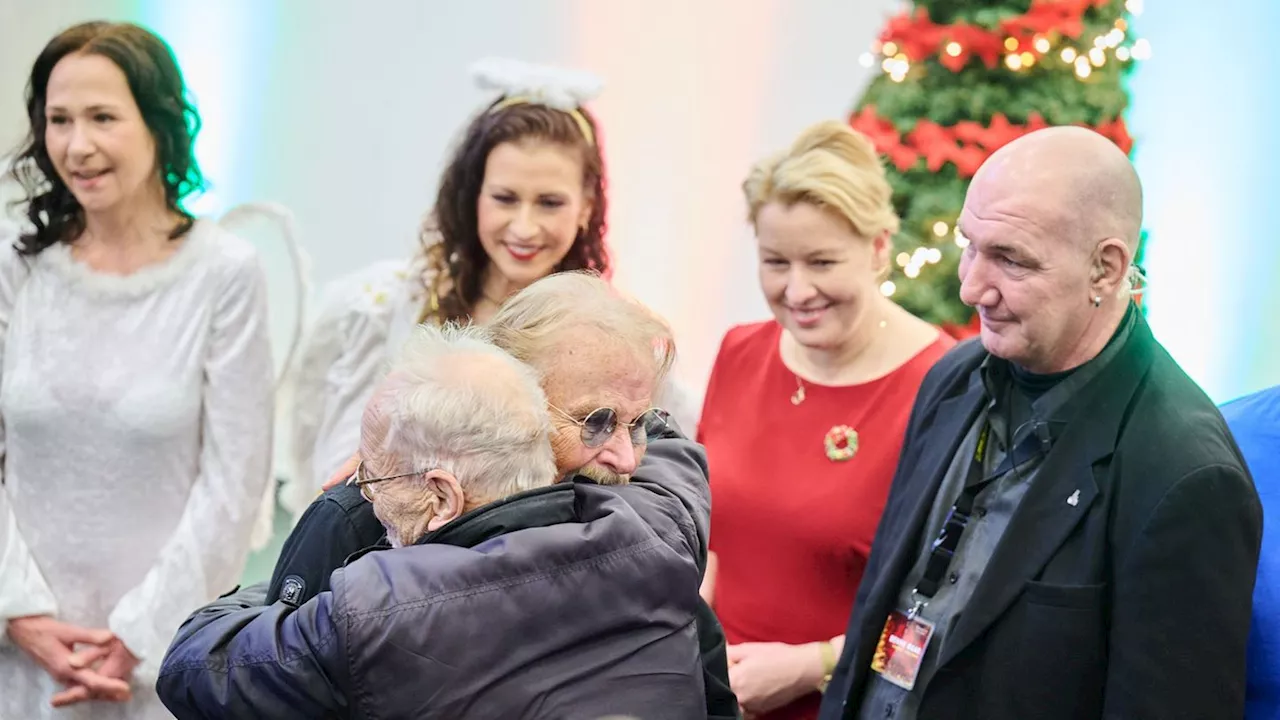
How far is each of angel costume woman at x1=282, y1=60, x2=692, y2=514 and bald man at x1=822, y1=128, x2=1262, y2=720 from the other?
975 millimetres

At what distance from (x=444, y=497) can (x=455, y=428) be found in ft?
0.31

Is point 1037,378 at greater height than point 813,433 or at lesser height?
greater

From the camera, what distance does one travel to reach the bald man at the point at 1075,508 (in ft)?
5.80

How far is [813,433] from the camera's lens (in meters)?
2.64

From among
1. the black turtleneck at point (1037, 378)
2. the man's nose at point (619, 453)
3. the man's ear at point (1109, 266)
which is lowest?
the man's nose at point (619, 453)

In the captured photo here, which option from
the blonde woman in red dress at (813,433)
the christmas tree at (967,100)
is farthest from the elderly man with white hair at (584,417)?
the christmas tree at (967,100)

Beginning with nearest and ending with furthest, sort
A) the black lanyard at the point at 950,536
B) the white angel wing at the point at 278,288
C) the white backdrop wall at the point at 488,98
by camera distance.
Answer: the black lanyard at the point at 950,536, the white angel wing at the point at 278,288, the white backdrop wall at the point at 488,98

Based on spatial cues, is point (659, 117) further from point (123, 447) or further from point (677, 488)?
point (677, 488)

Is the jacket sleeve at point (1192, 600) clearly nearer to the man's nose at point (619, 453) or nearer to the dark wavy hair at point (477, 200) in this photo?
the man's nose at point (619, 453)

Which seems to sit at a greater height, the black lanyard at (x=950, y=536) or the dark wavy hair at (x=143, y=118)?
the dark wavy hair at (x=143, y=118)

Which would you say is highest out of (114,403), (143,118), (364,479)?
(143,118)

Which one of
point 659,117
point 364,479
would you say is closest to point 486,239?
point 364,479

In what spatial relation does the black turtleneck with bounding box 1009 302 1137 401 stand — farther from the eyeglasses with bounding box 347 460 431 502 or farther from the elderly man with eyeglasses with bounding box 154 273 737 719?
the eyeglasses with bounding box 347 460 431 502

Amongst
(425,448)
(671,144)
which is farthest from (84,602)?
(671,144)
